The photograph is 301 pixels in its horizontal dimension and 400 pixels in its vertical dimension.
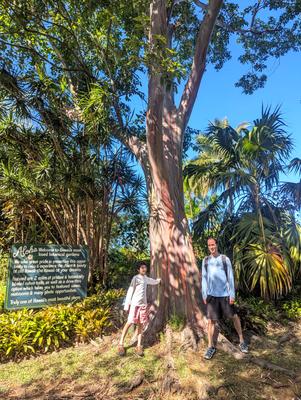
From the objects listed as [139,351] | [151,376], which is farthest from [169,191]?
[151,376]

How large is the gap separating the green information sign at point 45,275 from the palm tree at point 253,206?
3.58 metres

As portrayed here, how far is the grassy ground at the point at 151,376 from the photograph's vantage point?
4.23 metres

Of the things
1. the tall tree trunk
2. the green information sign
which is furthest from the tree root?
the green information sign

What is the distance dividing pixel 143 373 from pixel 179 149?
4.19 m

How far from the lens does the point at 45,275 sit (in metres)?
6.72

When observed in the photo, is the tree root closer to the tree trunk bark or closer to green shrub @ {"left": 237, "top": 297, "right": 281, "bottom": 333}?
the tree trunk bark

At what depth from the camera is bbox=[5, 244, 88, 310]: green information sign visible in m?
6.33

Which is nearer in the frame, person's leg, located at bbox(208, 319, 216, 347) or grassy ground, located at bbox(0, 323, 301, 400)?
grassy ground, located at bbox(0, 323, 301, 400)

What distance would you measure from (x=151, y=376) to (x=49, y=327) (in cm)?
230

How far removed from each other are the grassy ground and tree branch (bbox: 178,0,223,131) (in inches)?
174

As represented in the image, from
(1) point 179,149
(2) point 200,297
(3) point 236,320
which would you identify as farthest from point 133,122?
(3) point 236,320

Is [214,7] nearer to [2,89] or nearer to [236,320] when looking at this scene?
[2,89]

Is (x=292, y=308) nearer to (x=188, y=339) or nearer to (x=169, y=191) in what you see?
(x=188, y=339)

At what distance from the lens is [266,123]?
A: 29.2 ft
